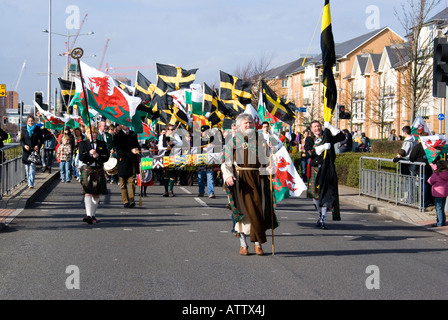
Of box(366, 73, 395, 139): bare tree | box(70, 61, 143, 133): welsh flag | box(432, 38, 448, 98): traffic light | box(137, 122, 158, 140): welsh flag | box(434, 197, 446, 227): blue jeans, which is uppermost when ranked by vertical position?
box(366, 73, 395, 139): bare tree

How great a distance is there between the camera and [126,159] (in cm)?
1500

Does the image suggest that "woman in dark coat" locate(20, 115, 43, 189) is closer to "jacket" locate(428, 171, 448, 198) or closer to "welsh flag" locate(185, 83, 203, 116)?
"welsh flag" locate(185, 83, 203, 116)

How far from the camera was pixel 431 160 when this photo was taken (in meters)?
13.1

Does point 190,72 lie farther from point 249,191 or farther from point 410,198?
point 249,191

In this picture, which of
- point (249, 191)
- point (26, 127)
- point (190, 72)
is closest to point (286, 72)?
point (190, 72)

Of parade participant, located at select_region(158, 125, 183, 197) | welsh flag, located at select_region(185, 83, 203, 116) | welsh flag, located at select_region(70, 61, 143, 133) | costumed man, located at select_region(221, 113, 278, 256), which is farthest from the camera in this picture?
welsh flag, located at select_region(185, 83, 203, 116)

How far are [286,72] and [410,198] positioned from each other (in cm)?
10543

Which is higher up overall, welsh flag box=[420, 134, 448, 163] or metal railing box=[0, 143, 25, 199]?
welsh flag box=[420, 134, 448, 163]

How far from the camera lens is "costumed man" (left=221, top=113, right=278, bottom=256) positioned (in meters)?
8.97

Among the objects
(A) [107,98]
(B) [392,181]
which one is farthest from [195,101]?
(A) [107,98]

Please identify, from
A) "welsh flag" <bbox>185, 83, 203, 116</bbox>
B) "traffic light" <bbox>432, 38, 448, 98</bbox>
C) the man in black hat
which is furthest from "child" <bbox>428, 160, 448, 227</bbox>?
"welsh flag" <bbox>185, 83, 203, 116</bbox>

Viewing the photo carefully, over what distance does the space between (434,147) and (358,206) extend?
377 cm

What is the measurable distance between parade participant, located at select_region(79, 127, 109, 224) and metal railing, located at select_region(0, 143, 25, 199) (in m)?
3.58

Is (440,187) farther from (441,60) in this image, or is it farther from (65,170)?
(65,170)
